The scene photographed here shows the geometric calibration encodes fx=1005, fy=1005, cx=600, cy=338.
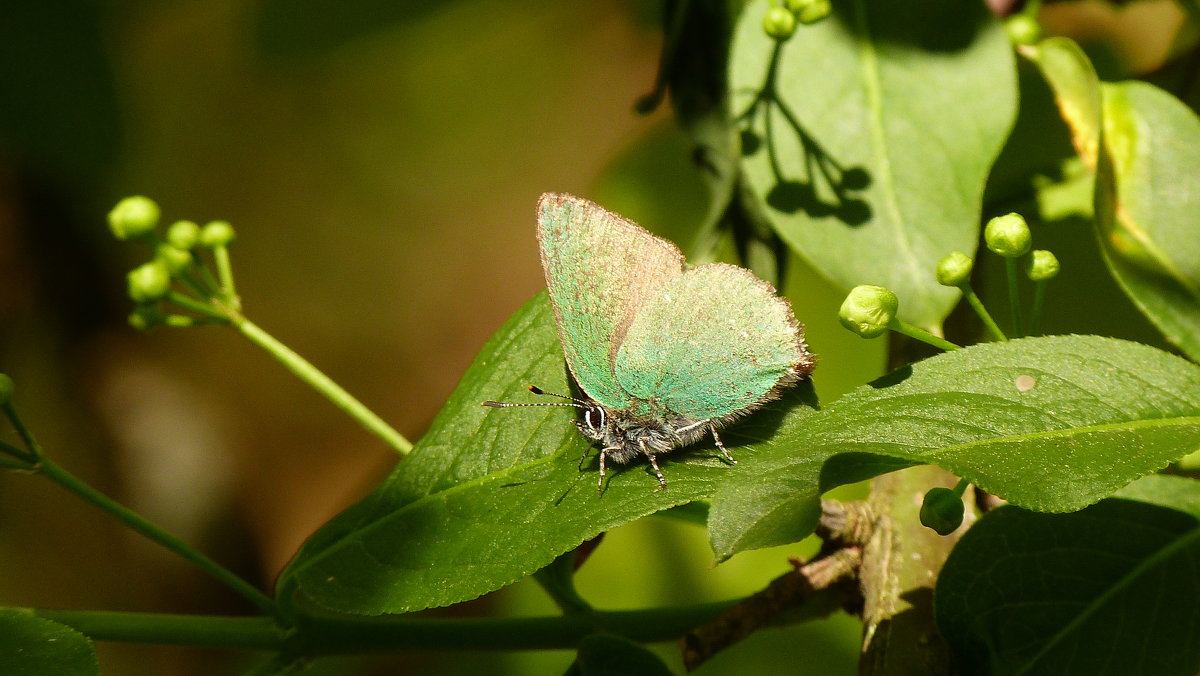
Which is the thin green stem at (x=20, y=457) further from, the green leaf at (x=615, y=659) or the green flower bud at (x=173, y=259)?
the green leaf at (x=615, y=659)

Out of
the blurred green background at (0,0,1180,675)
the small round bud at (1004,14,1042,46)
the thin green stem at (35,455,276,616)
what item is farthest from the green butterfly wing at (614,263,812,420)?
the blurred green background at (0,0,1180,675)

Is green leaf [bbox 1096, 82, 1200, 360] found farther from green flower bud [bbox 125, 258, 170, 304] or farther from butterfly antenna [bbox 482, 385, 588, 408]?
green flower bud [bbox 125, 258, 170, 304]

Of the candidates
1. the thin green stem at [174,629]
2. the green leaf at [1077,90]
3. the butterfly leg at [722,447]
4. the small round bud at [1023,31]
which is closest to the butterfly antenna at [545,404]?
the butterfly leg at [722,447]

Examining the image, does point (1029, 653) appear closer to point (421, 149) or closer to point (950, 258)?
point (950, 258)

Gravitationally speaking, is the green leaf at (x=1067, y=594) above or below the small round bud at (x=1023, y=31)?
below

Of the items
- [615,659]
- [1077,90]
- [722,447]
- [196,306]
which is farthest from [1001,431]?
[196,306]

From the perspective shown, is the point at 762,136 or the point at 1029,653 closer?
the point at 1029,653

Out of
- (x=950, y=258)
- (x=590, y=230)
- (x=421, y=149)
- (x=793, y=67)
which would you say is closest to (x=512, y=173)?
(x=421, y=149)
